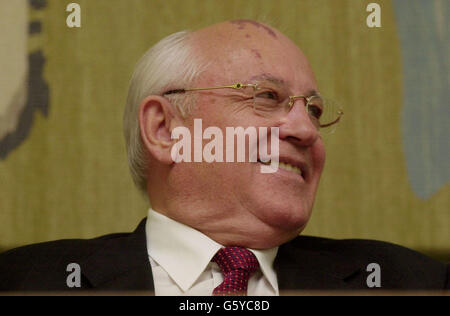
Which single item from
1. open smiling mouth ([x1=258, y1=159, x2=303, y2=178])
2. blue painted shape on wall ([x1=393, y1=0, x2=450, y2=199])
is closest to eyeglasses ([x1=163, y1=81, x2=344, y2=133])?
open smiling mouth ([x1=258, y1=159, x2=303, y2=178])

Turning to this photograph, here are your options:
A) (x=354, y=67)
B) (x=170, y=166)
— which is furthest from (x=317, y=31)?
(x=170, y=166)

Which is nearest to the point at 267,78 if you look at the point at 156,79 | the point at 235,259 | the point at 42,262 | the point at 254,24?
the point at 254,24

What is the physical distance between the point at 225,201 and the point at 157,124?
26 cm

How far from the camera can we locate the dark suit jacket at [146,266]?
154 centimetres

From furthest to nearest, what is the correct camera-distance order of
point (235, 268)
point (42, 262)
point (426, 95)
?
point (426, 95) < point (42, 262) < point (235, 268)

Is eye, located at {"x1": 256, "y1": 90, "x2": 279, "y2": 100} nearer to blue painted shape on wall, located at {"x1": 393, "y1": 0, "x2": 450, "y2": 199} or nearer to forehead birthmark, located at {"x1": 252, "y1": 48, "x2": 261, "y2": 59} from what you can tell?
forehead birthmark, located at {"x1": 252, "y1": 48, "x2": 261, "y2": 59}

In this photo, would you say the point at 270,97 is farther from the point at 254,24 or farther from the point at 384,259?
the point at 384,259

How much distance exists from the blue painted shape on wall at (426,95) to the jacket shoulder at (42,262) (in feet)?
2.73

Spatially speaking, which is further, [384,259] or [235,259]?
[384,259]

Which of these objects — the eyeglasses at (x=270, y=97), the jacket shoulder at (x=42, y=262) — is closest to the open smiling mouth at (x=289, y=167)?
the eyeglasses at (x=270, y=97)

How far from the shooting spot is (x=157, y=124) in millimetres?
1618

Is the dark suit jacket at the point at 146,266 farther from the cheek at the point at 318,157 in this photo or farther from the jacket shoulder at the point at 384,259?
the cheek at the point at 318,157

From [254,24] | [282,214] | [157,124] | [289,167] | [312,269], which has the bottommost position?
[312,269]

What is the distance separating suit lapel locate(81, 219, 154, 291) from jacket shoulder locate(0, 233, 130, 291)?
1.2 inches
